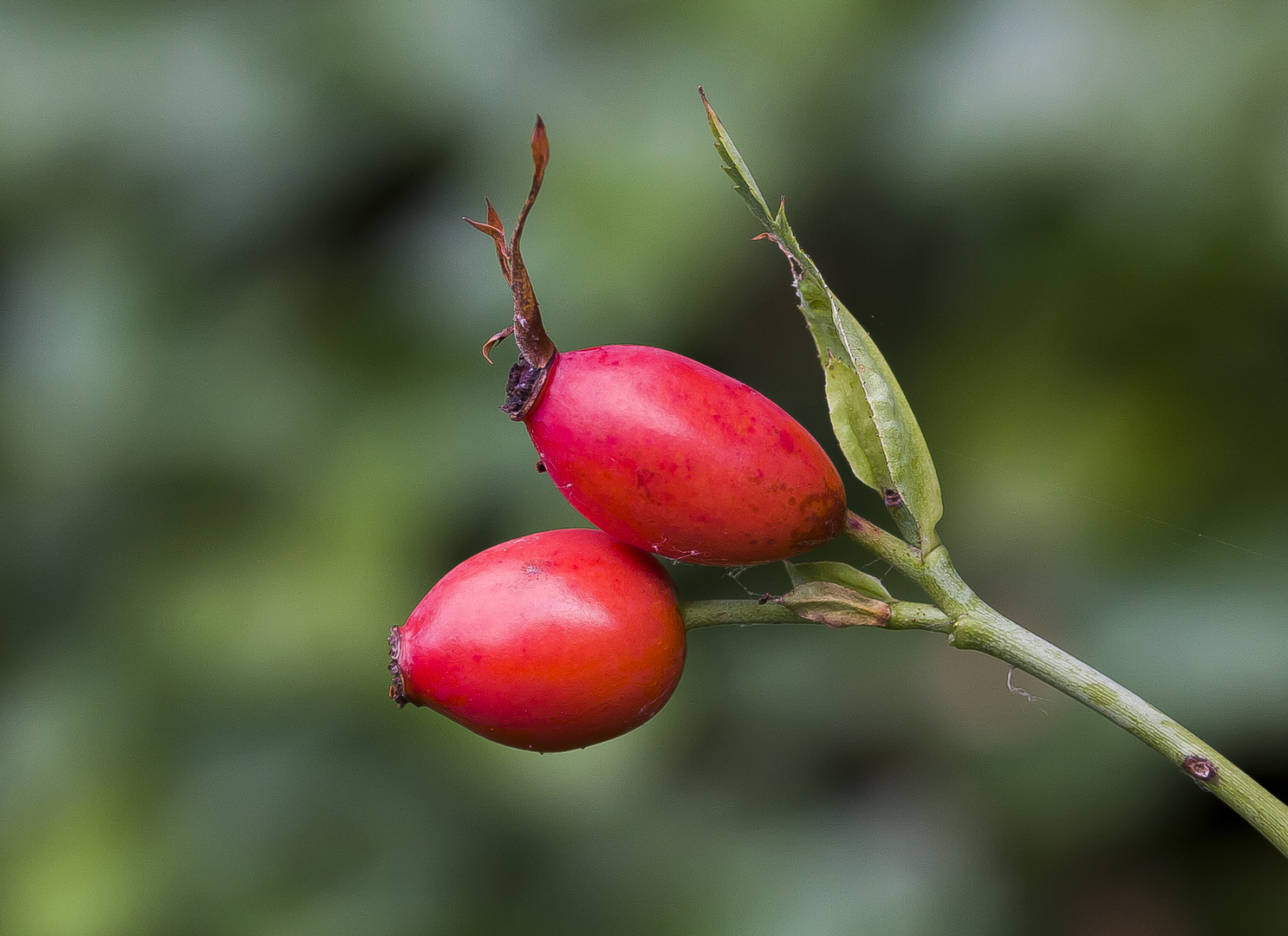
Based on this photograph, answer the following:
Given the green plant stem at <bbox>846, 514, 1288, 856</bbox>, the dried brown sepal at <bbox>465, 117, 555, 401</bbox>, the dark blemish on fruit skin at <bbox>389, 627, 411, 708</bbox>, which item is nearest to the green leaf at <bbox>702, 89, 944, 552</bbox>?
the green plant stem at <bbox>846, 514, 1288, 856</bbox>

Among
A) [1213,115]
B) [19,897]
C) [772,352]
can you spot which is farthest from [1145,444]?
[19,897]

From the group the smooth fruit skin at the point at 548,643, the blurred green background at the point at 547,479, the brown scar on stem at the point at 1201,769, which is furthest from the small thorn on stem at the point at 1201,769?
the blurred green background at the point at 547,479

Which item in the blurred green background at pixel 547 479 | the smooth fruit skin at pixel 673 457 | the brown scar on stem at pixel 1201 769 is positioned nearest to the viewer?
the brown scar on stem at pixel 1201 769

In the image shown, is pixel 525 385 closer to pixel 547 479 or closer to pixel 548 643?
pixel 548 643

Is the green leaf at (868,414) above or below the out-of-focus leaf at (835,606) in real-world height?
above

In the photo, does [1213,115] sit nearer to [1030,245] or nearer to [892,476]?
[1030,245]

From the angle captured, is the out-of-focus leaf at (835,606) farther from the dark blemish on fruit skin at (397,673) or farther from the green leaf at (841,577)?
the dark blemish on fruit skin at (397,673)
